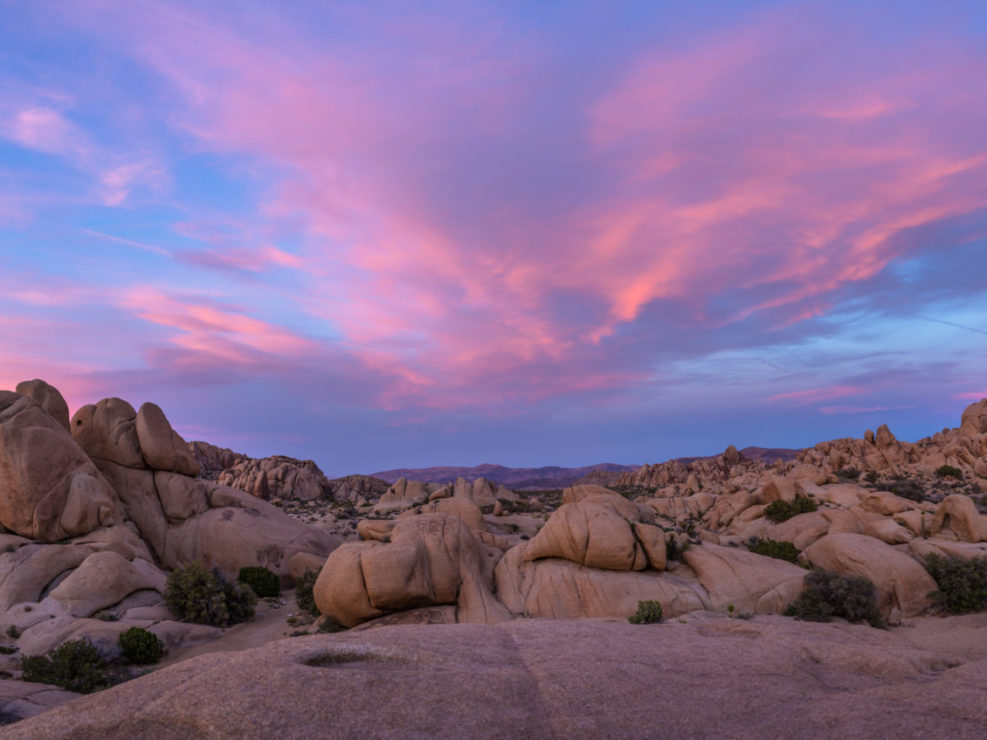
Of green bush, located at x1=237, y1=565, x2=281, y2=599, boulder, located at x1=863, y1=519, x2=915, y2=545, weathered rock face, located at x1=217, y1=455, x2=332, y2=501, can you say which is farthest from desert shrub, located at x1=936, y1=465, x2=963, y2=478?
Result: weathered rock face, located at x1=217, y1=455, x2=332, y2=501

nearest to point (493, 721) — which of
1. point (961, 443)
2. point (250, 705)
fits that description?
point (250, 705)

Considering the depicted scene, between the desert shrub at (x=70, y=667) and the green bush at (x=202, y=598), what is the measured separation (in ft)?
21.8

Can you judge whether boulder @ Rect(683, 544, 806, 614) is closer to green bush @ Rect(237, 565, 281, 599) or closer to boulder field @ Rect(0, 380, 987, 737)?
boulder field @ Rect(0, 380, 987, 737)

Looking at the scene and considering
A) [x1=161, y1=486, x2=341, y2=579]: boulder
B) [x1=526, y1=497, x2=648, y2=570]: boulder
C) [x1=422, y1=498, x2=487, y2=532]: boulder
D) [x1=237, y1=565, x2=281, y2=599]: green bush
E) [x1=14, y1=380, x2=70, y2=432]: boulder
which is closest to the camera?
[x1=526, y1=497, x2=648, y2=570]: boulder

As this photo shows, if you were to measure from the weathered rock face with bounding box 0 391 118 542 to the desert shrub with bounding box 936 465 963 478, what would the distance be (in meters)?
84.2

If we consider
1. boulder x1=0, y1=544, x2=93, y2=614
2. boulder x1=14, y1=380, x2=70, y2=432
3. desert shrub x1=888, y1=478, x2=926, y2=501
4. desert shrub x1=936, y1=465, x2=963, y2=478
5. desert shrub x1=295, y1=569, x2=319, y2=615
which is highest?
boulder x1=14, y1=380, x2=70, y2=432

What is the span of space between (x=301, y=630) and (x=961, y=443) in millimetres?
83897

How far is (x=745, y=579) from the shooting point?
26.0m

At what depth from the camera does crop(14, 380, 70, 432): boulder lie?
3500cm

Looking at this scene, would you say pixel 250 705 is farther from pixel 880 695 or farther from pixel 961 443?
pixel 961 443

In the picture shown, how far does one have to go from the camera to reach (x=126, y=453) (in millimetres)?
37500

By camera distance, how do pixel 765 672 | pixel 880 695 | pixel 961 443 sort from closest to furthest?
pixel 880 695, pixel 765 672, pixel 961 443

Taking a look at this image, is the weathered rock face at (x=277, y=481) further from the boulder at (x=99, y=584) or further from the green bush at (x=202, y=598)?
the boulder at (x=99, y=584)

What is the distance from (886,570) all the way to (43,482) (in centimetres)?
4357
